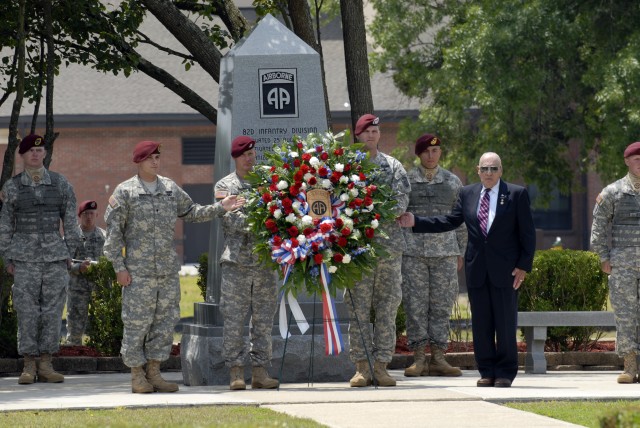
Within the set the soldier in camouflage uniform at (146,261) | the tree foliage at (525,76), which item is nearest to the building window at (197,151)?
the tree foliage at (525,76)

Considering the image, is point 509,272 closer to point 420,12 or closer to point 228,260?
point 228,260

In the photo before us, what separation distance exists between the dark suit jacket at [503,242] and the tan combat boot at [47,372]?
3.92 meters

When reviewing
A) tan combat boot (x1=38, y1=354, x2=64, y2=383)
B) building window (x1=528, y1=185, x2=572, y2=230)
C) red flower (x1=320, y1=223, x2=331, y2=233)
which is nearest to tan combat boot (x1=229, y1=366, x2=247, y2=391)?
red flower (x1=320, y1=223, x2=331, y2=233)

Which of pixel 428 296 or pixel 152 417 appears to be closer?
pixel 152 417

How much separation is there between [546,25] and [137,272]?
19053 mm

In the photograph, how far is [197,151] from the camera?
48.4 m

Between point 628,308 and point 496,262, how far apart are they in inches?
58.4

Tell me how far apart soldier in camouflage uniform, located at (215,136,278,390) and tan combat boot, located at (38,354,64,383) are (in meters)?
2.28

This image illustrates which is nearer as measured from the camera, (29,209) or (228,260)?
(228,260)

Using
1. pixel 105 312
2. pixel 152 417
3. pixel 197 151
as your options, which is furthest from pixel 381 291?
pixel 197 151

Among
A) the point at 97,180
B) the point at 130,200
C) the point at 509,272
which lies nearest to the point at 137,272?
the point at 130,200

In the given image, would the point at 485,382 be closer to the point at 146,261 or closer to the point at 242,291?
the point at 242,291

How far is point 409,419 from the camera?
390 inches

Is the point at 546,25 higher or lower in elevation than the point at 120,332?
higher
